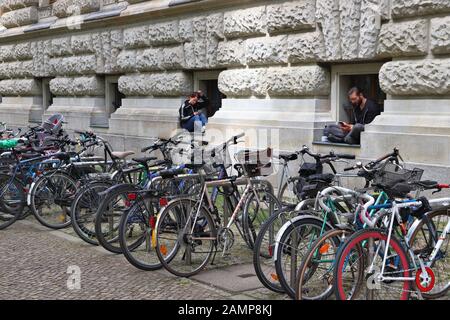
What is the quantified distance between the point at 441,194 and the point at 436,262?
3.42m

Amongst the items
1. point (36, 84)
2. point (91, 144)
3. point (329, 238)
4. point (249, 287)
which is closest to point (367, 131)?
point (91, 144)

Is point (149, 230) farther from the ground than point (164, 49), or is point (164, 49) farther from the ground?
point (164, 49)

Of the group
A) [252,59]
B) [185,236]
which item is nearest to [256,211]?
[185,236]

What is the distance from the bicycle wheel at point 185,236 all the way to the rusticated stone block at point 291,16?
16.4 feet

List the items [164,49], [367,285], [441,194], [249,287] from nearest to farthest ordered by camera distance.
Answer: [367,285]
[249,287]
[441,194]
[164,49]

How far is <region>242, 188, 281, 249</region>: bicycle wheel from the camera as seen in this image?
6633 millimetres

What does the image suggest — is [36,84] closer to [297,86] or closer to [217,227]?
[297,86]

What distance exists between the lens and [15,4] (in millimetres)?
19625

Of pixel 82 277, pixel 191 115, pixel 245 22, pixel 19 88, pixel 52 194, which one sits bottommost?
pixel 82 277

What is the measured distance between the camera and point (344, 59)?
9945mm

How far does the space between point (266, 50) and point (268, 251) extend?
590 centimetres

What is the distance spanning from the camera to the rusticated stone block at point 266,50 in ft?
35.8

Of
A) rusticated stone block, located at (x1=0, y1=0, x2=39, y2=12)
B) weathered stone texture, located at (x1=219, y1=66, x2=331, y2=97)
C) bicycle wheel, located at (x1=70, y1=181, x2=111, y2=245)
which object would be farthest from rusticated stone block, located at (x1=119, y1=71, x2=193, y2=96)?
bicycle wheel, located at (x1=70, y1=181, x2=111, y2=245)

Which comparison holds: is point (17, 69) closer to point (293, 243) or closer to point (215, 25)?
point (215, 25)
